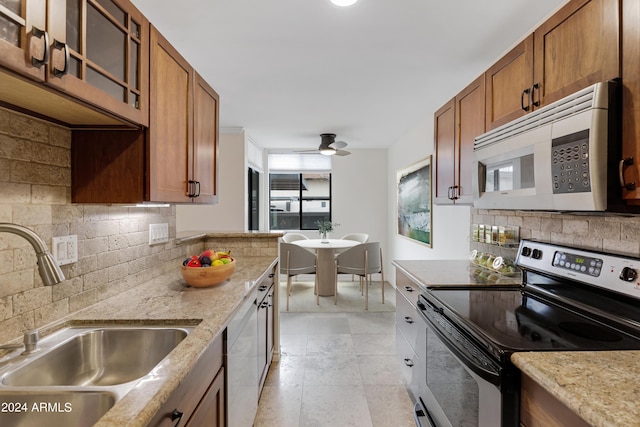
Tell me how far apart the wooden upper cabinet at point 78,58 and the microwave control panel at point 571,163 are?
1.61 m

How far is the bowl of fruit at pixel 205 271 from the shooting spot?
163cm

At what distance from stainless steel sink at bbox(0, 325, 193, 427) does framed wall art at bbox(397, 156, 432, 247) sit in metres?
3.22

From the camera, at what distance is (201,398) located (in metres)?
1.08

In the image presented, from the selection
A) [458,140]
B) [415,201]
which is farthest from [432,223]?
[458,140]

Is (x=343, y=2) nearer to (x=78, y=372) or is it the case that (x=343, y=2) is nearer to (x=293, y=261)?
(x=78, y=372)

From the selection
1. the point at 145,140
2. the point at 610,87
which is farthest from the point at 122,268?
the point at 610,87

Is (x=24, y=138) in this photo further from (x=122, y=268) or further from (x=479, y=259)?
(x=479, y=259)

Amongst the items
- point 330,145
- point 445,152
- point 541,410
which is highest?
point 330,145

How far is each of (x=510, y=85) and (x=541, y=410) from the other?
148 cm

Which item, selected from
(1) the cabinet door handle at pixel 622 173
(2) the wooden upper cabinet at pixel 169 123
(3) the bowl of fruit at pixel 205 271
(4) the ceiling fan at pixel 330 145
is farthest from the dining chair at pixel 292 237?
(1) the cabinet door handle at pixel 622 173

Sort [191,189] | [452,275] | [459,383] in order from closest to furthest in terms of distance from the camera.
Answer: [459,383] < [191,189] < [452,275]

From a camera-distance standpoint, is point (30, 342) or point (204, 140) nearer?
point (30, 342)

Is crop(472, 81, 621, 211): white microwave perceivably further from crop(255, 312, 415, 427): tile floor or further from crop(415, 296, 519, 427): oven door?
crop(255, 312, 415, 427): tile floor

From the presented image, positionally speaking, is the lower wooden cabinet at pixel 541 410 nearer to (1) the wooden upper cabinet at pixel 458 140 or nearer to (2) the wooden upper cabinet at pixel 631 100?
(2) the wooden upper cabinet at pixel 631 100
